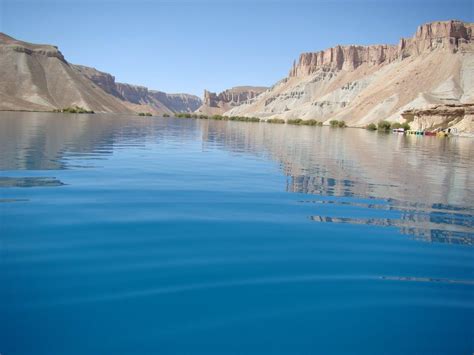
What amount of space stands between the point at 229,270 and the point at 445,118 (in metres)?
89.2

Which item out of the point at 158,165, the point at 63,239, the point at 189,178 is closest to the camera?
the point at 63,239

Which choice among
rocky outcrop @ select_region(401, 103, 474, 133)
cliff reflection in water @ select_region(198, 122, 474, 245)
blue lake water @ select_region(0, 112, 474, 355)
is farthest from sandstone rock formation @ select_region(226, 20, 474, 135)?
blue lake water @ select_region(0, 112, 474, 355)

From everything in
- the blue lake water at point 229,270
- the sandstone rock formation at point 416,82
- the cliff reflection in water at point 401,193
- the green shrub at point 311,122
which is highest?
the sandstone rock formation at point 416,82

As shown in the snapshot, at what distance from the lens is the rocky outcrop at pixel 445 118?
75.8m

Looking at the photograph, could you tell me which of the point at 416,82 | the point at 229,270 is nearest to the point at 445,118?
the point at 416,82

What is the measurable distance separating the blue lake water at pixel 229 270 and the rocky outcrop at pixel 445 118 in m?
73.7

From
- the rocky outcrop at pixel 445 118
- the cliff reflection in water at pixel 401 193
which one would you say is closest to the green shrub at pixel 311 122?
the rocky outcrop at pixel 445 118

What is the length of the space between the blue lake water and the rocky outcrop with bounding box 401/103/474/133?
73701 mm

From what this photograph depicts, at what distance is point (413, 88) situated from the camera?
13088cm

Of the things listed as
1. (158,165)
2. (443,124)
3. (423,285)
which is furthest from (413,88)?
(423,285)

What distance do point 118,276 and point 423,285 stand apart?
4163 mm

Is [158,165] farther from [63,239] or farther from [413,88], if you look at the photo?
[413,88]

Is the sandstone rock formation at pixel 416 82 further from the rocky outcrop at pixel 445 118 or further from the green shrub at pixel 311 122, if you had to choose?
the rocky outcrop at pixel 445 118

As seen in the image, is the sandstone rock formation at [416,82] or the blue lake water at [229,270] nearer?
the blue lake water at [229,270]
